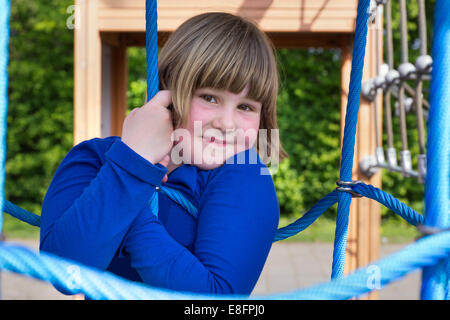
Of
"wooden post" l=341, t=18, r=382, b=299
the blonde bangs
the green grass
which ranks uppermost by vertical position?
the blonde bangs

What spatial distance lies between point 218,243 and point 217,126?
0.64 ft

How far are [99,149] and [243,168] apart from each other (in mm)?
230

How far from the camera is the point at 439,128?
40 centimetres

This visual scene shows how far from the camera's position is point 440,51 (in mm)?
403

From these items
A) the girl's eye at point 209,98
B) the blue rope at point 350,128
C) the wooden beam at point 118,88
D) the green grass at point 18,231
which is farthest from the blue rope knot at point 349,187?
the green grass at point 18,231

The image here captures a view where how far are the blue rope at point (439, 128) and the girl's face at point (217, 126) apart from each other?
374mm

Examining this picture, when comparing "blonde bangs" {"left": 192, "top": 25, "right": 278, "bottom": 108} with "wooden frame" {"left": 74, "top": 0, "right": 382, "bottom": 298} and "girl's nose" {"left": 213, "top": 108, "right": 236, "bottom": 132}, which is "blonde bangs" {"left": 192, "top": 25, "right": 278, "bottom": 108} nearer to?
"girl's nose" {"left": 213, "top": 108, "right": 236, "bottom": 132}

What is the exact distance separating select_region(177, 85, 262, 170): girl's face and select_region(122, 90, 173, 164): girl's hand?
0.08 m

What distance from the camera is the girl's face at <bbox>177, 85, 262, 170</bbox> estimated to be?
0.74m

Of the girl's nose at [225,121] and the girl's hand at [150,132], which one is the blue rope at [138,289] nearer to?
the girl's hand at [150,132]

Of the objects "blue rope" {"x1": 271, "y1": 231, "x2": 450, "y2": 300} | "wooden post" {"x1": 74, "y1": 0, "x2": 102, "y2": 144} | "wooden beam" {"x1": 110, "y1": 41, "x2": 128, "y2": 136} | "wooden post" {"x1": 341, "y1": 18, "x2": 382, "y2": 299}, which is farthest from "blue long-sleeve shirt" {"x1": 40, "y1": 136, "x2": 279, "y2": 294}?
"wooden beam" {"x1": 110, "y1": 41, "x2": 128, "y2": 136}
